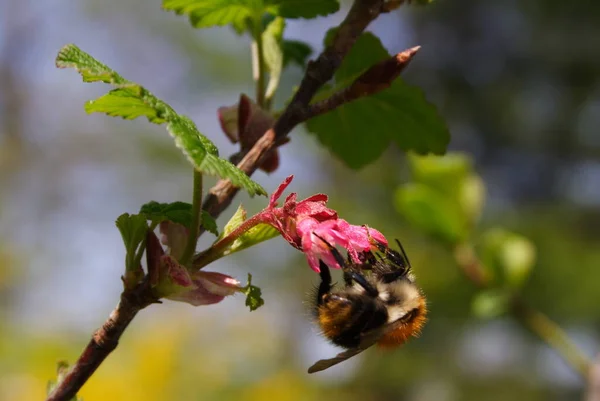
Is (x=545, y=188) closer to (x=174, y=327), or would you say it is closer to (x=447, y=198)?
(x=174, y=327)

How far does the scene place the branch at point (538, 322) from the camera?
1210 mm

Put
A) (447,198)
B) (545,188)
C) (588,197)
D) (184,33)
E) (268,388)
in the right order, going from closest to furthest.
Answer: (447,198)
(268,388)
(588,197)
(545,188)
(184,33)

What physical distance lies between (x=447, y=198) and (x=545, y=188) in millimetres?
7644

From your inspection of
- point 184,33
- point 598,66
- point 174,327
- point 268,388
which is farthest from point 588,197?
point 184,33

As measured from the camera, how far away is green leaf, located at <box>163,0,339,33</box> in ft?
2.61

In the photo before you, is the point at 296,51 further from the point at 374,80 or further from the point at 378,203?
the point at 378,203

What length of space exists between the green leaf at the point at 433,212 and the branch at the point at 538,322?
0.05 metres

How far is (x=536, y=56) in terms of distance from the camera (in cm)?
864

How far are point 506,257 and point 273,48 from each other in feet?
2.29

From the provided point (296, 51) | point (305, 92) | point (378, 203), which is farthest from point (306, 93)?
point (378, 203)

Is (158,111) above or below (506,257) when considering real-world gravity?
above

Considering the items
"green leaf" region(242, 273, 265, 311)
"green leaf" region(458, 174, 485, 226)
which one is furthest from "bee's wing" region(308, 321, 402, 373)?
"green leaf" region(458, 174, 485, 226)

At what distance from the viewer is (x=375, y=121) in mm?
913

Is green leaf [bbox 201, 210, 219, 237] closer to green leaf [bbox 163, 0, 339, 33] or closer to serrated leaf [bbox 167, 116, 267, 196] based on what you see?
serrated leaf [bbox 167, 116, 267, 196]
